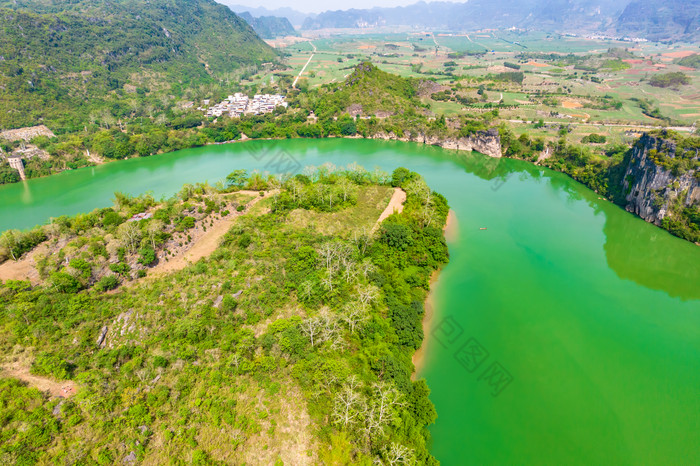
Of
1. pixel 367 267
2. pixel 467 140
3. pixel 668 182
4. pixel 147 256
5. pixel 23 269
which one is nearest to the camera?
pixel 23 269

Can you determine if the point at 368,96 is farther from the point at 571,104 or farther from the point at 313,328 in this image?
the point at 313,328

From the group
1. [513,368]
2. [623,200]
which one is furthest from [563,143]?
[513,368]

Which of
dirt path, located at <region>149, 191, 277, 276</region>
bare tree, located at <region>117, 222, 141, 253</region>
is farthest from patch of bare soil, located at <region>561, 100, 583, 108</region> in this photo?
bare tree, located at <region>117, 222, 141, 253</region>

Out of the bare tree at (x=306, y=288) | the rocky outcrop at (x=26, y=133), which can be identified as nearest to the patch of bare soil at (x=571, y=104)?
the bare tree at (x=306, y=288)

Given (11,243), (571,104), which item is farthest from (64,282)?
(571,104)

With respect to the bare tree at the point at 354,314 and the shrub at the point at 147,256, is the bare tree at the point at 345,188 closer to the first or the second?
the bare tree at the point at 354,314
